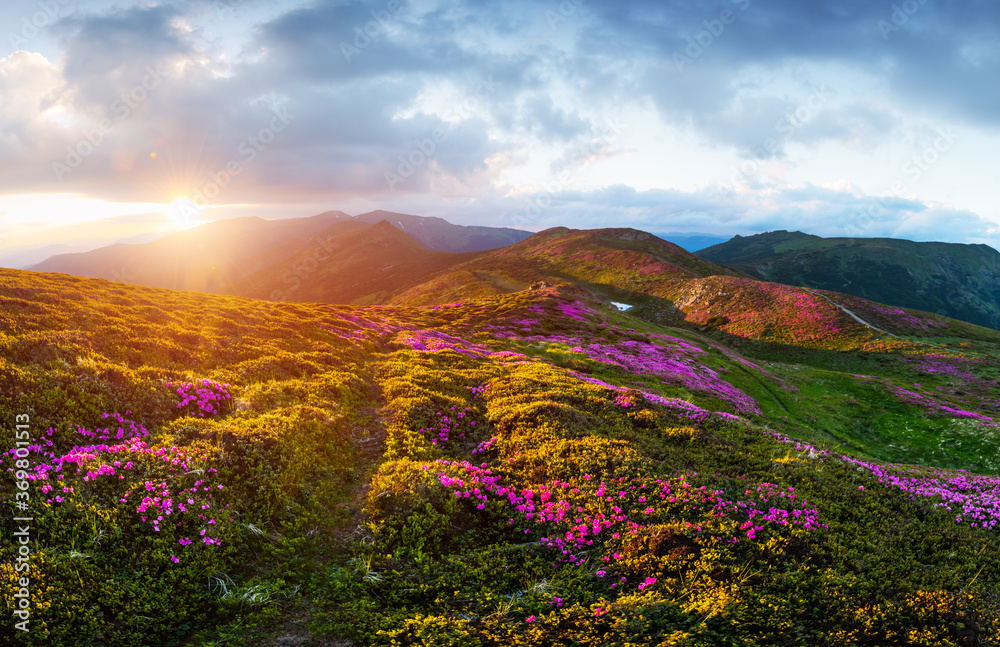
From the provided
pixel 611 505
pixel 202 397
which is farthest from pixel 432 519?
pixel 202 397

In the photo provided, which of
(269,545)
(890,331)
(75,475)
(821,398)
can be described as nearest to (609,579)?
(269,545)

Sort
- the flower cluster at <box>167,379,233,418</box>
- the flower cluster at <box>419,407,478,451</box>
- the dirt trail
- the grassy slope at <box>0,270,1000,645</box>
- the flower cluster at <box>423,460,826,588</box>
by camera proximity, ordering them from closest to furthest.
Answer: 1. the grassy slope at <box>0,270,1000,645</box>
2. the flower cluster at <box>423,460,826,588</box>
3. the flower cluster at <box>167,379,233,418</box>
4. the flower cluster at <box>419,407,478,451</box>
5. the dirt trail

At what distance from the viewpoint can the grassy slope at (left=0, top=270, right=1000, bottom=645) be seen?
297 inches

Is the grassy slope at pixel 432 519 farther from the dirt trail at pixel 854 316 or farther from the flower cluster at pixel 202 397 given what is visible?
the dirt trail at pixel 854 316

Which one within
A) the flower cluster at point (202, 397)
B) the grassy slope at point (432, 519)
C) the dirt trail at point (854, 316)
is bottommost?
the grassy slope at point (432, 519)

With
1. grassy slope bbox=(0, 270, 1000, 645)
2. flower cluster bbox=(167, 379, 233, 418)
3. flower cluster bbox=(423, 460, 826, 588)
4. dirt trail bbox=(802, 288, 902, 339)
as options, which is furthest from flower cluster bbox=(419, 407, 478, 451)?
dirt trail bbox=(802, 288, 902, 339)

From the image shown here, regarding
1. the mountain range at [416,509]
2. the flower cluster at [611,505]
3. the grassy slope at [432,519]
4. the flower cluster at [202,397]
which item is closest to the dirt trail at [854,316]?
the mountain range at [416,509]

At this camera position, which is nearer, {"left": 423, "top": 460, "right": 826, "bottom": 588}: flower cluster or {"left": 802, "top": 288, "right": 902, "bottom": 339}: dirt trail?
{"left": 423, "top": 460, "right": 826, "bottom": 588}: flower cluster

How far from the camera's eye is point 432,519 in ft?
34.6

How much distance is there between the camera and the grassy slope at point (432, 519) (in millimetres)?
7543

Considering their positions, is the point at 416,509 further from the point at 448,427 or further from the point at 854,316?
the point at 854,316

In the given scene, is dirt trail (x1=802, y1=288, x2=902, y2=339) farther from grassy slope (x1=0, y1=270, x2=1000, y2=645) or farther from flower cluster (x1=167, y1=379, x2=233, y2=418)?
flower cluster (x1=167, y1=379, x2=233, y2=418)

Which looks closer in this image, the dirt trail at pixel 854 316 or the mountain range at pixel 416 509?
the mountain range at pixel 416 509

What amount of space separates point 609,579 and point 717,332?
78389mm
